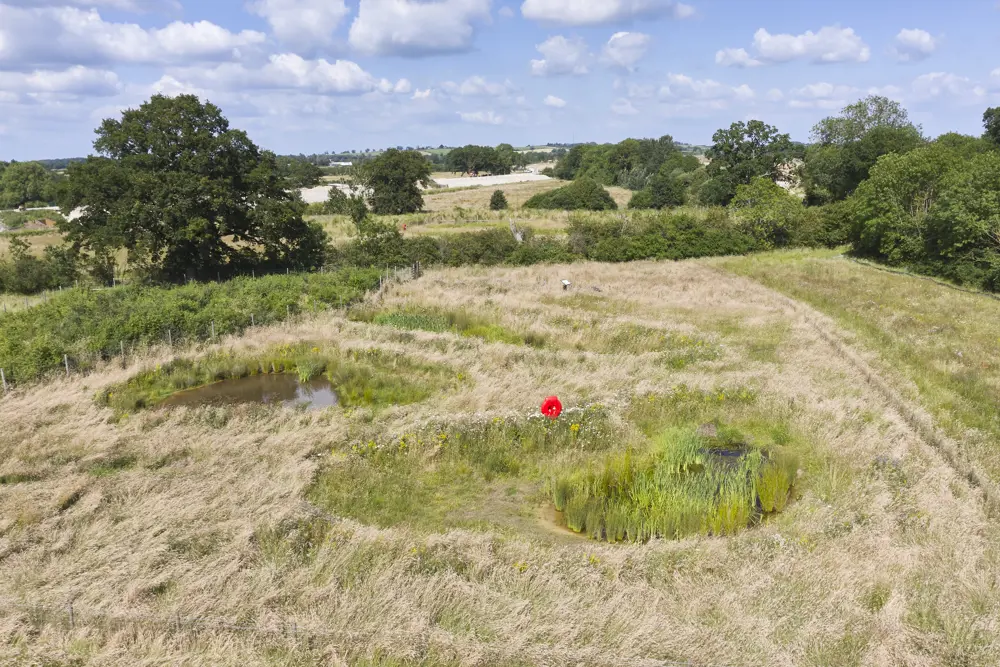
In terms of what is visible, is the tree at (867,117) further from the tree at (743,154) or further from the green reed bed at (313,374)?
the green reed bed at (313,374)

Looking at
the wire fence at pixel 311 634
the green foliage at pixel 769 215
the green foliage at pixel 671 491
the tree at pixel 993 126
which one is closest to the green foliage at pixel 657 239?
the green foliage at pixel 769 215

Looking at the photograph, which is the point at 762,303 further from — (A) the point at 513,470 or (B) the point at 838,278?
(A) the point at 513,470

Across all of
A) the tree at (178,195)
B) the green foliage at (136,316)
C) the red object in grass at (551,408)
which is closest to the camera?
the red object in grass at (551,408)

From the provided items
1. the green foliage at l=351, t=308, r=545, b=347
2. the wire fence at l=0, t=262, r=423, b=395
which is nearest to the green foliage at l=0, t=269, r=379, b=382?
the wire fence at l=0, t=262, r=423, b=395

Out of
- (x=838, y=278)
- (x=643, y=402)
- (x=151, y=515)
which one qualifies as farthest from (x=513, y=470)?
(x=838, y=278)

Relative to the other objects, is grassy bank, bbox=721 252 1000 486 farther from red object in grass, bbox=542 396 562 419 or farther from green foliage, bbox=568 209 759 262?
red object in grass, bbox=542 396 562 419

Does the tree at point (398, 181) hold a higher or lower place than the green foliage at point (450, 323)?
higher
